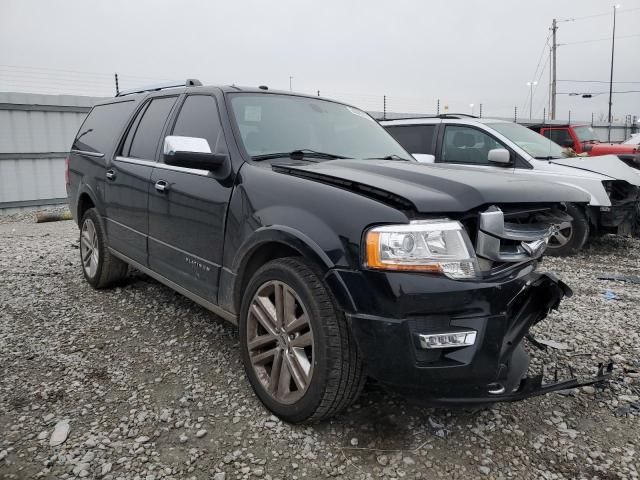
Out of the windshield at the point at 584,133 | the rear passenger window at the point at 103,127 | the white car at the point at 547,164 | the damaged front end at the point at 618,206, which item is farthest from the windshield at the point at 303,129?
the windshield at the point at 584,133

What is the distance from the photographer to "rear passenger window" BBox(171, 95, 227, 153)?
9.96 ft

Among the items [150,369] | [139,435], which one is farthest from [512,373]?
[150,369]

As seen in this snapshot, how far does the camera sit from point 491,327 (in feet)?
6.58

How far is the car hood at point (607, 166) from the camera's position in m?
6.04

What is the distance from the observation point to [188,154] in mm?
2611

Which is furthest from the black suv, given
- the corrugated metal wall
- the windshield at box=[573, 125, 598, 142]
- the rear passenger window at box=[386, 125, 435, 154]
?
the windshield at box=[573, 125, 598, 142]

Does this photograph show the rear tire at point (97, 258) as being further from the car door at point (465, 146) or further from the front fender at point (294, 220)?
the car door at point (465, 146)

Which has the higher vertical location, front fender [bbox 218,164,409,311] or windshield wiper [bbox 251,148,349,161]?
windshield wiper [bbox 251,148,349,161]

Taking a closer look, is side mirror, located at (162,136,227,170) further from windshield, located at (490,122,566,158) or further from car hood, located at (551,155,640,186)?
car hood, located at (551,155,640,186)

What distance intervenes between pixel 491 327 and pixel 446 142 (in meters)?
5.01

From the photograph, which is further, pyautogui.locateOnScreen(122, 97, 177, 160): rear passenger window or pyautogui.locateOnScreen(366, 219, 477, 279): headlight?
pyautogui.locateOnScreen(122, 97, 177, 160): rear passenger window

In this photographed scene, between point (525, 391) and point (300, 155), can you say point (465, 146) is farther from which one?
point (525, 391)

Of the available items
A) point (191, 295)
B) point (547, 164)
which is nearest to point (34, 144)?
point (191, 295)

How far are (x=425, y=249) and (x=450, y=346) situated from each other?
1.34 ft
